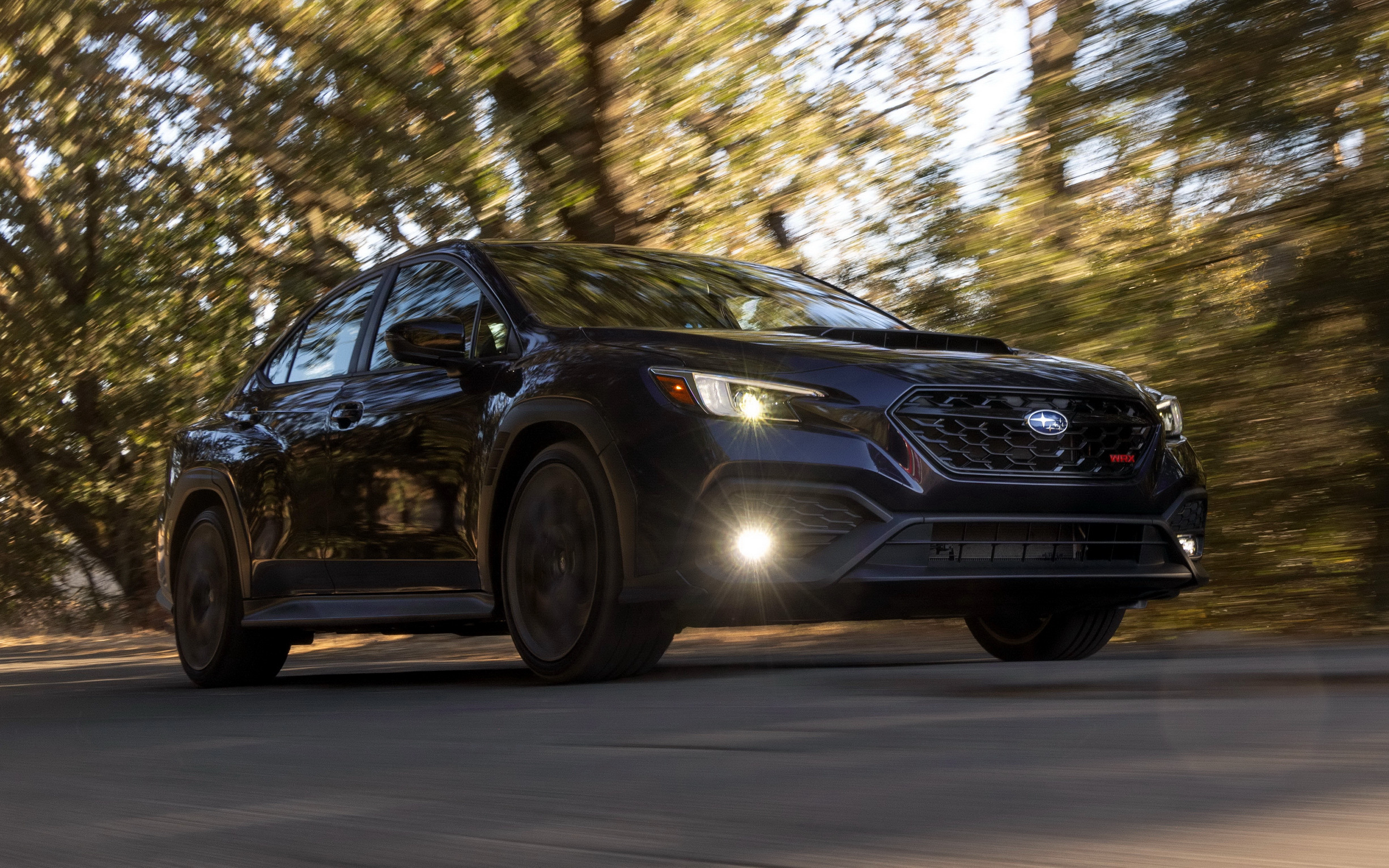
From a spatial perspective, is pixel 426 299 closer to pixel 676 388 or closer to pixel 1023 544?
pixel 676 388

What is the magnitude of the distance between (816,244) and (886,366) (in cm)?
633

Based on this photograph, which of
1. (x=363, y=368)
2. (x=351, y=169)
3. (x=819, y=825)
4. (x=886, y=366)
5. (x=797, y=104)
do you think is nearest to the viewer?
(x=819, y=825)

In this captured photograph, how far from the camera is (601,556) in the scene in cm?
555

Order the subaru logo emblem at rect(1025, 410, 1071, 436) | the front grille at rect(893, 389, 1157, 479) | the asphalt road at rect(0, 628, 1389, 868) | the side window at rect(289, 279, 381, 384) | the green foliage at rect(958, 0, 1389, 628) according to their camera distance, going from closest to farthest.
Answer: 1. the asphalt road at rect(0, 628, 1389, 868)
2. the front grille at rect(893, 389, 1157, 479)
3. the subaru logo emblem at rect(1025, 410, 1071, 436)
4. the green foliage at rect(958, 0, 1389, 628)
5. the side window at rect(289, 279, 381, 384)

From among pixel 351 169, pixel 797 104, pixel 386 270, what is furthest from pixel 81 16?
pixel 386 270

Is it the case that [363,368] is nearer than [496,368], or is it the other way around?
[496,368]

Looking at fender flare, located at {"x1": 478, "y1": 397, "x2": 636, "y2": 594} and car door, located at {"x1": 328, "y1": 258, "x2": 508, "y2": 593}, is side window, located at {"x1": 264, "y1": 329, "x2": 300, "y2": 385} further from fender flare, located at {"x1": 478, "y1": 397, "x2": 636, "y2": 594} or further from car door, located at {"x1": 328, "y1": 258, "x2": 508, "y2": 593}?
fender flare, located at {"x1": 478, "y1": 397, "x2": 636, "y2": 594}

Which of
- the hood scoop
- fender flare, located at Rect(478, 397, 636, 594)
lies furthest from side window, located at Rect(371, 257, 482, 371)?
the hood scoop

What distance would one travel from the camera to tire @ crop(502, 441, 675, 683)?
557cm

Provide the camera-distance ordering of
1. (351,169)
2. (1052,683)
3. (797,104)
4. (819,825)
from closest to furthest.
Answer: (819,825) < (1052,683) < (351,169) < (797,104)

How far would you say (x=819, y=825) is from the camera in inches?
115

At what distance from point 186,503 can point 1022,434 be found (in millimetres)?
4325

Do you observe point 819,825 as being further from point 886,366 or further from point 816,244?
point 816,244

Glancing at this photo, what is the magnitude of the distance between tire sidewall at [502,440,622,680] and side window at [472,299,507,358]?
582mm
